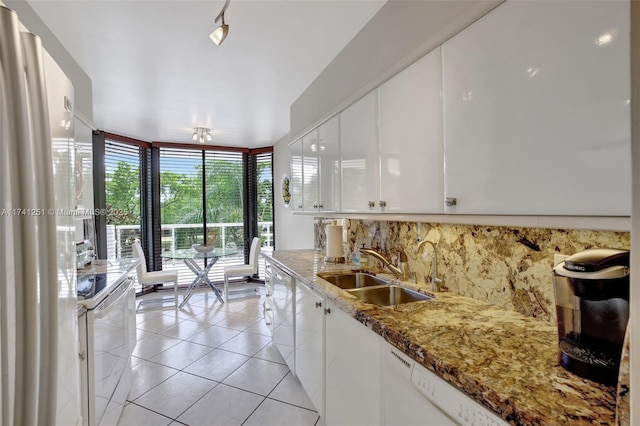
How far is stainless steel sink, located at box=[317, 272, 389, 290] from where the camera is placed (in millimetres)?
2109

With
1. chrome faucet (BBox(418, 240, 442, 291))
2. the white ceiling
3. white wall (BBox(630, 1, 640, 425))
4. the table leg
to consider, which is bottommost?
the table leg

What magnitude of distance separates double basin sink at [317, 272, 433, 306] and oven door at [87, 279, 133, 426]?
4.16 ft

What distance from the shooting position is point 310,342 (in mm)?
1949

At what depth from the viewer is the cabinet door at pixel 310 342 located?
179 centimetres

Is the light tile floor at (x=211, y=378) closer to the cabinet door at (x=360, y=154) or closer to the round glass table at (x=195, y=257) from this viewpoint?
the round glass table at (x=195, y=257)

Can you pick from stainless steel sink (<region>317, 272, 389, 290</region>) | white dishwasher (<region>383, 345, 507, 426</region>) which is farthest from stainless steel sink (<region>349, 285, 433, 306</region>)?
white dishwasher (<region>383, 345, 507, 426</region>)

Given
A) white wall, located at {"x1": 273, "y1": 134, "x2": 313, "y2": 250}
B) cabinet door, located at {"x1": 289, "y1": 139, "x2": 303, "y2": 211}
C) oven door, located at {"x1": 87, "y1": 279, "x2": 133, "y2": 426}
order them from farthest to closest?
white wall, located at {"x1": 273, "y1": 134, "x2": 313, "y2": 250} < cabinet door, located at {"x1": 289, "y1": 139, "x2": 303, "y2": 211} < oven door, located at {"x1": 87, "y1": 279, "x2": 133, "y2": 426}

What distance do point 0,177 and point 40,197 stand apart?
97 millimetres

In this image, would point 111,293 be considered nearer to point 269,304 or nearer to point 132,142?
point 269,304

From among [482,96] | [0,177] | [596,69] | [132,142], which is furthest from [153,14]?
[132,142]

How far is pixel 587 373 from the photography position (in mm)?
783

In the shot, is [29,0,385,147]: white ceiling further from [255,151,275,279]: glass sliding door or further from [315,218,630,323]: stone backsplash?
[255,151,275,279]: glass sliding door

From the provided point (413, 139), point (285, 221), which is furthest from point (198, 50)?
point (285, 221)

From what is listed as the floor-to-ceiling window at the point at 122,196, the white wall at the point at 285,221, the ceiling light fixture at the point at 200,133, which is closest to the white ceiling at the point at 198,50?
the ceiling light fixture at the point at 200,133
